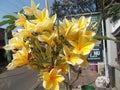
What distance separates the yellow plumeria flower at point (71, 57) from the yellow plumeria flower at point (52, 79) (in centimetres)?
5

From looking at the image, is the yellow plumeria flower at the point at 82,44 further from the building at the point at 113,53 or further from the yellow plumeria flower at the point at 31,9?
the building at the point at 113,53

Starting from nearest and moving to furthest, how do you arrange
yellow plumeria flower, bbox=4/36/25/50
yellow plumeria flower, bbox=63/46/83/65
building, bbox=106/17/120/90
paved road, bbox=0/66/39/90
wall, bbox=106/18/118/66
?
yellow plumeria flower, bbox=63/46/83/65
yellow plumeria flower, bbox=4/36/25/50
paved road, bbox=0/66/39/90
building, bbox=106/17/120/90
wall, bbox=106/18/118/66

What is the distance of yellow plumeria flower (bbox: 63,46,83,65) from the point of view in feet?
3.46

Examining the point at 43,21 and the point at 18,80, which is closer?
the point at 43,21

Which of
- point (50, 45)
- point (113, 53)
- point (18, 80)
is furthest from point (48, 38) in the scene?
point (113, 53)

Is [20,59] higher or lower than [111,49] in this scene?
higher

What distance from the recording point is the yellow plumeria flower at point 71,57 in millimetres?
1054

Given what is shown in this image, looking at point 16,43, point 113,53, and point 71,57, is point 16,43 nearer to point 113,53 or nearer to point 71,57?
point 71,57

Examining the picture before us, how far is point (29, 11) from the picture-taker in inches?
46.1

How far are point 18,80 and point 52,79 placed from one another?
8.62 meters

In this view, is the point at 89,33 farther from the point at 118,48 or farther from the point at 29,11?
the point at 118,48

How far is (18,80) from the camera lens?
9594 millimetres

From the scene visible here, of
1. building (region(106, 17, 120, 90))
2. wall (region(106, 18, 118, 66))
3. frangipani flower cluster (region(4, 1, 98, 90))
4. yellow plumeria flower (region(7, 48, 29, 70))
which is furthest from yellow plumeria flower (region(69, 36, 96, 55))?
wall (region(106, 18, 118, 66))

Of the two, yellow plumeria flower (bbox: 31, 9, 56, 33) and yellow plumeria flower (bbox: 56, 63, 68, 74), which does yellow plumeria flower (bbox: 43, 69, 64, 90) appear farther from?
yellow plumeria flower (bbox: 31, 9, 56, 33)
